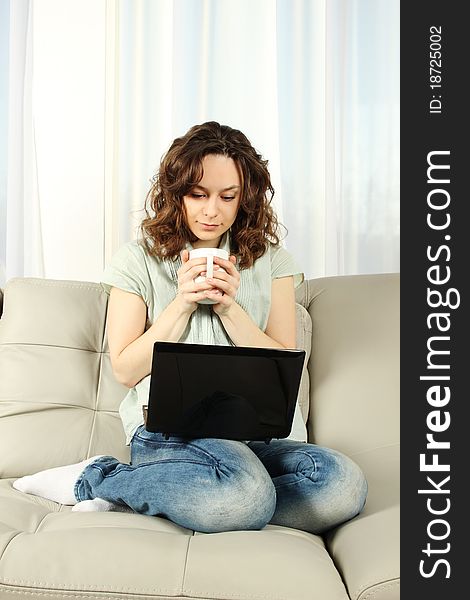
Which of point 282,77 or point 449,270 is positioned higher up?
point 282,77

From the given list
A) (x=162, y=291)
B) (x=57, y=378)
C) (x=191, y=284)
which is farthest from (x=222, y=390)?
(x=57, y=378)

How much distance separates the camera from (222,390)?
4.88ft

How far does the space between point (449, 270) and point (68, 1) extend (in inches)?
66.4

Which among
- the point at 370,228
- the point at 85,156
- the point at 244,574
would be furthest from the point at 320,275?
the point at 244,574

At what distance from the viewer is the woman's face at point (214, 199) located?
1785 mm

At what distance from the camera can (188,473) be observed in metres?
1.51

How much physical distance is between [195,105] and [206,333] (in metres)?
1.01

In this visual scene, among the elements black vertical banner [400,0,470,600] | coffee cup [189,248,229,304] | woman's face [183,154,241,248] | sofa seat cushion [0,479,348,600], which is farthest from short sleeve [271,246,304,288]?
sofa seat cushion [0,479,348,600]

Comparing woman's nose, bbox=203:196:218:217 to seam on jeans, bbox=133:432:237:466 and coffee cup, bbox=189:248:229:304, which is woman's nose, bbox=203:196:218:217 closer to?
coffee cup, bbox=189:248:229:304

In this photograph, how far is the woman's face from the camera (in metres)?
1.79

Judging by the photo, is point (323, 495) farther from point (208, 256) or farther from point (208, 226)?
point (208, 226)

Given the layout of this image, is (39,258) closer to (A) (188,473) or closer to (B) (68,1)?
(B) (68,1)

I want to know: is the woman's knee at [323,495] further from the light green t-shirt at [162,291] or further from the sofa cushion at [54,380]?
the sofa cushion at [54,380]

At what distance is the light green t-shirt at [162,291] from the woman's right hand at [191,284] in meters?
0.11
